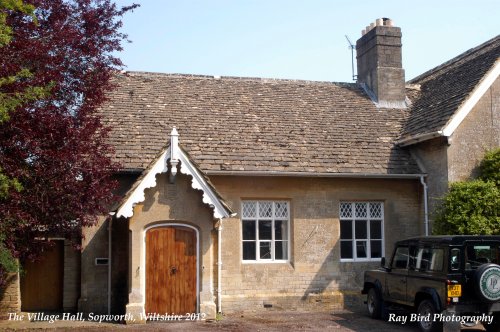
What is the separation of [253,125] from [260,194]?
9.19 feet

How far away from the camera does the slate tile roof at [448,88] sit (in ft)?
61.0

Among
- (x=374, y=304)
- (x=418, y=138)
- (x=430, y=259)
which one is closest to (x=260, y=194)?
(x=374, y=304)

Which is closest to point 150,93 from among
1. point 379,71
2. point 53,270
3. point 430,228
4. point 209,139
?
point 209,139

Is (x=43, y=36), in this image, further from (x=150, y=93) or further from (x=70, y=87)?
(x=150, y=93)

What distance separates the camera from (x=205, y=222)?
15.8 m

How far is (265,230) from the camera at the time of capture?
18031mm

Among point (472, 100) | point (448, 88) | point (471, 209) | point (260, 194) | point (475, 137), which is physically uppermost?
point (448, 88)

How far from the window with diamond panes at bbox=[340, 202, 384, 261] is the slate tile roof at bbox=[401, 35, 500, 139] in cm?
273

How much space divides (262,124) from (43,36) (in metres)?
8.27

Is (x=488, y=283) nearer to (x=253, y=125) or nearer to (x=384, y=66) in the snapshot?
(x=253, y=125)

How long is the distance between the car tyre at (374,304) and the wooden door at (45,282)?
8.57 metres

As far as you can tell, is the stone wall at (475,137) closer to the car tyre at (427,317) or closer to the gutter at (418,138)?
the gutter at (418,138)

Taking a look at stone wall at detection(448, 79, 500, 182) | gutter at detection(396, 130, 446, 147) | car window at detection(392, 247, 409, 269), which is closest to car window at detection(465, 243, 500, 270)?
car window at detection(392, 247, 409, 269)

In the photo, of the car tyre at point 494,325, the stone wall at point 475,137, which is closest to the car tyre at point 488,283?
the car tyre at point 494,325
